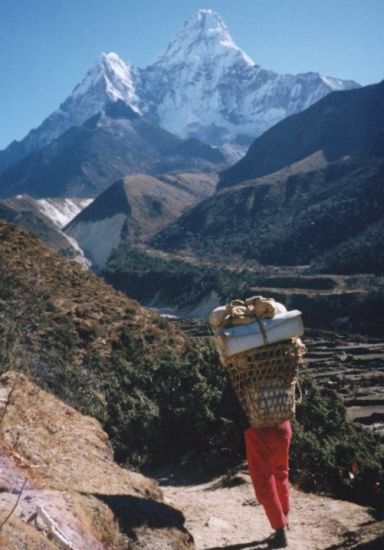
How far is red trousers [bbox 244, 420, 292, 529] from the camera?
14.1 feet

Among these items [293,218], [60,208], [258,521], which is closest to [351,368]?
[258,521]

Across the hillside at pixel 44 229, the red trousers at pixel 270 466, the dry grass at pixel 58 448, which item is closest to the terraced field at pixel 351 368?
the dry grass at pixel 58 448

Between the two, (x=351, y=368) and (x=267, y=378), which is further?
(x=351, y=368)

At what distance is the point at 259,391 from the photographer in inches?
171

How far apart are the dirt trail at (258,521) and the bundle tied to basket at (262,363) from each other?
1093 millimetres

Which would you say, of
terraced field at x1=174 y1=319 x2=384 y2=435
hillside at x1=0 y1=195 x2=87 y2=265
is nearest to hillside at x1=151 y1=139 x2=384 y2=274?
hillside at x1=0 y1=195 x2=87 y2=265

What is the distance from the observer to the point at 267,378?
4363 millimetres

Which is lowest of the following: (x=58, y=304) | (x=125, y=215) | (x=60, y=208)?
(x=58, y=304)

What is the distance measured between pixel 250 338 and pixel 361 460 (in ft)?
10.7

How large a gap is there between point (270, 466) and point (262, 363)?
85 cm

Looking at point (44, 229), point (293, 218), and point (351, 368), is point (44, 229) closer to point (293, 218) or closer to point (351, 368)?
point (293, 218)

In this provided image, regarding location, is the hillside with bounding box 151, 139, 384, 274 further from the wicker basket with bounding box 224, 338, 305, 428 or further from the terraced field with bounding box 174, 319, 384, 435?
the wicker basket with bounding box 224, 338, 305, 428

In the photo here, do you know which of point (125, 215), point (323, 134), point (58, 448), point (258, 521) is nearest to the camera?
point (58, 448)

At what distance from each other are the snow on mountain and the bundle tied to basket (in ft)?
427
